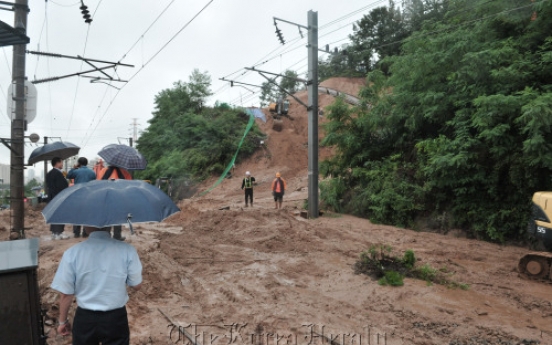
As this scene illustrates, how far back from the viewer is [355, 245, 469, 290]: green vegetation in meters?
7.39

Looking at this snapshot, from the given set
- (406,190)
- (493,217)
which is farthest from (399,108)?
(493,217)

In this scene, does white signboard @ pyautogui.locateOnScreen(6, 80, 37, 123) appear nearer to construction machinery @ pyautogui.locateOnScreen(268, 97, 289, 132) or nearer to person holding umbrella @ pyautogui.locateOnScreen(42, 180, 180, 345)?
person holding umbrella @ pyautogui.locateOnScreen(42, 180, 180, 345)

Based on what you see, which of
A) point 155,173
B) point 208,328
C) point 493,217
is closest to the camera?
point 208,328

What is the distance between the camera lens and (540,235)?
736 centimetres

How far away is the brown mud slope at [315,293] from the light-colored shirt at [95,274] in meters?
2.04

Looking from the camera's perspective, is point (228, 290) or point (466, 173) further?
point (466, 173)

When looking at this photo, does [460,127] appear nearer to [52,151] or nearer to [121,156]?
[121,156]

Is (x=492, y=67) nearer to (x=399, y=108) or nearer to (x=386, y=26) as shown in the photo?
(x=399, y=108)

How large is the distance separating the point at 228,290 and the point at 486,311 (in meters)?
4.16

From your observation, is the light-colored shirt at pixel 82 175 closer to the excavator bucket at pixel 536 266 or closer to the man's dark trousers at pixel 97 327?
the man's dark trousers at pixel 97 327

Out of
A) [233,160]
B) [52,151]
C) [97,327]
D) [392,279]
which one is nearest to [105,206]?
[97,327]

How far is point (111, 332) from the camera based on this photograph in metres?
3.08

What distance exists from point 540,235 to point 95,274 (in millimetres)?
7637

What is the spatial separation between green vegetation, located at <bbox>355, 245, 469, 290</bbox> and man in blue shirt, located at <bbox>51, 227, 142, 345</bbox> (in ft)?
17.8
